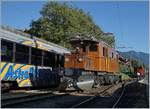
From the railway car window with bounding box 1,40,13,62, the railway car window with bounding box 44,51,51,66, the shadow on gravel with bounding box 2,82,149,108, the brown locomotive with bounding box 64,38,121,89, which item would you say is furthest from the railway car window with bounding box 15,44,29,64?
the shadow on gravel with bounding box 2,82,149,108

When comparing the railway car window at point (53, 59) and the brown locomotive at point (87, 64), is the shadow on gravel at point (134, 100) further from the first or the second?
the railway car window at point (53, 59)

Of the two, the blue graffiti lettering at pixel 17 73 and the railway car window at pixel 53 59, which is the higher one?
the railway car window at pixel 53 59

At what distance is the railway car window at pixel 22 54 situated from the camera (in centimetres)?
1950

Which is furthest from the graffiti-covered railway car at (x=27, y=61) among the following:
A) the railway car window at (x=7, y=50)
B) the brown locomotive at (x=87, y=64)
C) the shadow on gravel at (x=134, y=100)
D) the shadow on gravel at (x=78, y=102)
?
the shadow on gravel at (x=134, y=100)

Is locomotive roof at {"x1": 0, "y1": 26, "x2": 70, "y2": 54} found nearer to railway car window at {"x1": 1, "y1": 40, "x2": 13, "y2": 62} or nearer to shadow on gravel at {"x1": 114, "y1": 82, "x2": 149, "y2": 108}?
railway car window at {"x1": 1, "y1": 40, "x2": 13, "y2": 62}

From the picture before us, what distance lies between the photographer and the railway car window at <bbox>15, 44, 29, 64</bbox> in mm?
19500

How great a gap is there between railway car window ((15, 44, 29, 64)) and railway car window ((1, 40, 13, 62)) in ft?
2.04

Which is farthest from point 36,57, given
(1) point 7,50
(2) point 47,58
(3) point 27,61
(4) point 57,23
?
(4) point 57,23

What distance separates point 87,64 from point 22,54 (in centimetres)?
479

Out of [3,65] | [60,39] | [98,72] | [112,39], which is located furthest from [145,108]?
[112,39]

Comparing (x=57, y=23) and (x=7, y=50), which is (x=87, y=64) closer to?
(x=7, y=50)

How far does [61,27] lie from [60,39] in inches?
77.6

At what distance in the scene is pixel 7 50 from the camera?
18.4 meters

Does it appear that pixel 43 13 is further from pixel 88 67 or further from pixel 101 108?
pixel 101 108
